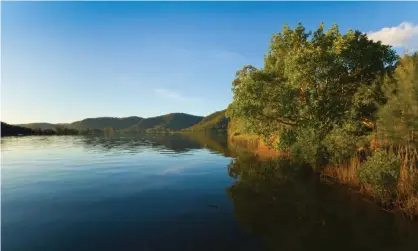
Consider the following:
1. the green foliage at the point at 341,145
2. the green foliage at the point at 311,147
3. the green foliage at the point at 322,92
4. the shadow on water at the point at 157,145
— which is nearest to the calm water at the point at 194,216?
the green foliage at the point at 311,147

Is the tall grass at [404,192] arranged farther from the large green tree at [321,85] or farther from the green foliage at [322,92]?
the large green tree at [321,85]

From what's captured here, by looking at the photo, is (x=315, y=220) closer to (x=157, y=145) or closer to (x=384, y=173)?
(x=384, y=173)

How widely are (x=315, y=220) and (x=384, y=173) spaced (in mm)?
5471

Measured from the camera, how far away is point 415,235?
11969 millimetres

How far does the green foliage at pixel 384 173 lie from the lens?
14.9 m

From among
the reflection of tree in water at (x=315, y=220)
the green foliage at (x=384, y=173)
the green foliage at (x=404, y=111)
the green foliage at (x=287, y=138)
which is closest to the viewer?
the reflection of tree in water at (x=315, y=220)

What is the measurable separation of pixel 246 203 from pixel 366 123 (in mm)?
22295

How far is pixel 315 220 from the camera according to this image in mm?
14305

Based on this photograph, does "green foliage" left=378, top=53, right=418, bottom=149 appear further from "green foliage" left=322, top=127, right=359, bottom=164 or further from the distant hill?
the distant hill

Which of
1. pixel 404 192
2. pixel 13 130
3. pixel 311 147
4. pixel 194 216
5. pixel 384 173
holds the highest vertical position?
pixel 13 130

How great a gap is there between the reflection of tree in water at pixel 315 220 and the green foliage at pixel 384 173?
150 cm

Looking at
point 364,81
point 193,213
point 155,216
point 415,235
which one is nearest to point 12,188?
point 155,216

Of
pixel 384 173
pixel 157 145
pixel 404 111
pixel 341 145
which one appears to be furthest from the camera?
pixel 157 145

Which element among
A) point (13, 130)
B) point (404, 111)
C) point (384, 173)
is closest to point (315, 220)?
point (384, 173)
